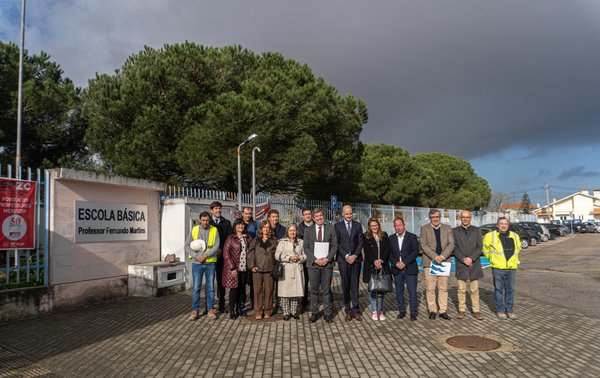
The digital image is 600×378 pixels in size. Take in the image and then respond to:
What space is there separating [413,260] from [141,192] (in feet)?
20.7

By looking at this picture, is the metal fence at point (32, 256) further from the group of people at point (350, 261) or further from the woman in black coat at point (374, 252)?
the woman in black coat at point (374, 252)

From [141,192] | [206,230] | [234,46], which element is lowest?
[206,230]

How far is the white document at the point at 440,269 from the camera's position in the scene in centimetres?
687

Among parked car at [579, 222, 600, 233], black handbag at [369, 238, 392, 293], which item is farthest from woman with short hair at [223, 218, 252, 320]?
parked car at [579, 222, 600, 233]

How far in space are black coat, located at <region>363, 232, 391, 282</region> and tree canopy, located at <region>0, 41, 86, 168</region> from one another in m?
17.8

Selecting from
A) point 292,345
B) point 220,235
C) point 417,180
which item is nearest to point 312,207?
point 220,235

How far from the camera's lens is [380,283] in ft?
21.8

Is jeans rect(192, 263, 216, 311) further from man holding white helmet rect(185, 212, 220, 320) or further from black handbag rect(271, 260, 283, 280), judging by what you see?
black handbag rect(271, 260, 283, 280)

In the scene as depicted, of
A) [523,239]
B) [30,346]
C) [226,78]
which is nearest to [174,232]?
[30,346]

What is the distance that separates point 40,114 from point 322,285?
19.0 m

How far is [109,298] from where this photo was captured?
8.78 m

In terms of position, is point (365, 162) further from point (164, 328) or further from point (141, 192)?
point (164, 328)

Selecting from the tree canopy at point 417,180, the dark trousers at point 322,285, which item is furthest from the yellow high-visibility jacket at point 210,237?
the tree canopy at point 417,180

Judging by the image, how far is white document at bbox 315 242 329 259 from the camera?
22.5 feet
